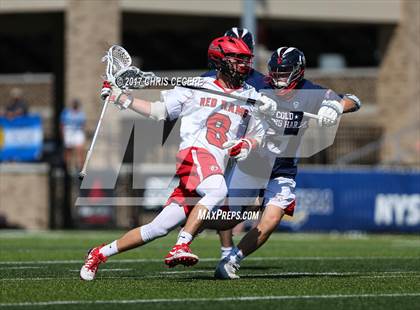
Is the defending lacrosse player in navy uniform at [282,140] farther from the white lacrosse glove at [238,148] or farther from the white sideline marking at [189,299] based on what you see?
the white sideline marking at [189,299]

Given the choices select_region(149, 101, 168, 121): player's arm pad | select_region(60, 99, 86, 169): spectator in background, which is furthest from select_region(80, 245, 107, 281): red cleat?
select_region(60, 99, 86, 169): spectator in background

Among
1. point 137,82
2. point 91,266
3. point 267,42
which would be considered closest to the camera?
point 91,266

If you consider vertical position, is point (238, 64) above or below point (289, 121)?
above

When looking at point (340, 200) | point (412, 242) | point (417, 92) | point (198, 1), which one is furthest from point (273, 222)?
point (417, 92)

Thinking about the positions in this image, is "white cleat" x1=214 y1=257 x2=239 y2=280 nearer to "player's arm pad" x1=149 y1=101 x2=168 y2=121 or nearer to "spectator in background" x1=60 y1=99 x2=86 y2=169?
"player's arm pad" x1=149 y1=101 x2=168 y2=121

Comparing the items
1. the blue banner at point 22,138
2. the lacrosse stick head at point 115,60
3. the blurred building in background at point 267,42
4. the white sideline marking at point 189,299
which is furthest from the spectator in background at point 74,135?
the white sideline marking at point 189,299

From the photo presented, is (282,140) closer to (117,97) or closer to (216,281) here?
(216,281)

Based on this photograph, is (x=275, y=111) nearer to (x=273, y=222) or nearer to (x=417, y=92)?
(x=273, y=222)

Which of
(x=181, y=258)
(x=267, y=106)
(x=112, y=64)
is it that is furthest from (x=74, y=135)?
(x=181, y=258)

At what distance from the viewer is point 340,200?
20109mm

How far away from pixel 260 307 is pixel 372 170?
545 inches

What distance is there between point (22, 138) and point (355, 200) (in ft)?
22.1

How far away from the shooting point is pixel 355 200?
20047 millimetres

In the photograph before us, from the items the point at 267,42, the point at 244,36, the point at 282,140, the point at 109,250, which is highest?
the point at 244,36
